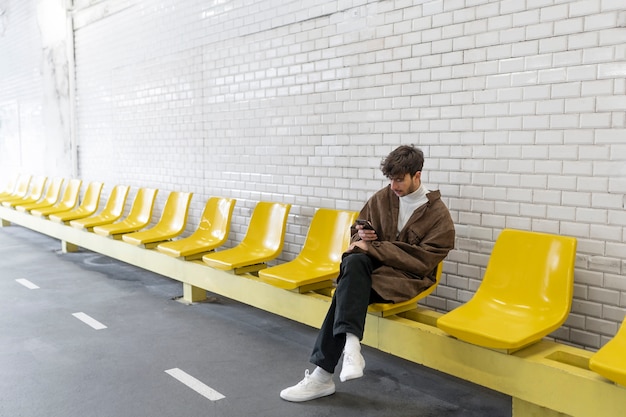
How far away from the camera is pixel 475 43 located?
3.63 m

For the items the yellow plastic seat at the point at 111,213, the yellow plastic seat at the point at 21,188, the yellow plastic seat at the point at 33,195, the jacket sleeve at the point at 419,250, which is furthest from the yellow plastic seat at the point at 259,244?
the yellow plastic seat at the point at 21,188

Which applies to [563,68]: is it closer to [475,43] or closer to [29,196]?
[475,43]

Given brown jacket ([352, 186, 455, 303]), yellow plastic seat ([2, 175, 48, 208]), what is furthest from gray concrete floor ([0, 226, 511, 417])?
yellow plastic seat ([2, 175, 48, 208])

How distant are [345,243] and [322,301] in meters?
0.60

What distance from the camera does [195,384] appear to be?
Answer: 10.8ft

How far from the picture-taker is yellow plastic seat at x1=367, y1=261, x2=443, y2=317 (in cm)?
326

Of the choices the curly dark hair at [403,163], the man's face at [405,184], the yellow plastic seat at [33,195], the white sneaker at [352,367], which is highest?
the curly dark hair at [403,163]

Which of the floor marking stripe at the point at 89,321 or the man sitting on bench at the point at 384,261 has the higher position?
the man sitting on bench at the point at 384,261

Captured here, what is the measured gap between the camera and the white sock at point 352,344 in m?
2.95

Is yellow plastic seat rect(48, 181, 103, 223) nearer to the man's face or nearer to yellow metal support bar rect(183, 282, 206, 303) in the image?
yellow metal support bar rect(183, 282, 206, 303)

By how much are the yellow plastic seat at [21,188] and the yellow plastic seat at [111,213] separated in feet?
10.8

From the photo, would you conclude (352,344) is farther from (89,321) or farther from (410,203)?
(89,321)

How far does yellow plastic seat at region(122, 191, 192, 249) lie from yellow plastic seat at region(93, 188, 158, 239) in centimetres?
34

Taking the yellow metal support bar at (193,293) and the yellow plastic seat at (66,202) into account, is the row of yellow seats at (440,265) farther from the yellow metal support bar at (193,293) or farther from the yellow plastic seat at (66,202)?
the yellow plastic seat at (66,202)
